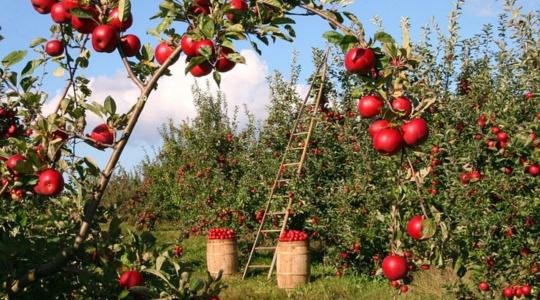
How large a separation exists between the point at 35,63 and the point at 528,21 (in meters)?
5.24

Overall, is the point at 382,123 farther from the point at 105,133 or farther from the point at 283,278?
the point at 283,278

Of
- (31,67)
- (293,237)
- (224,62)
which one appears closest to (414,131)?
(224,62)

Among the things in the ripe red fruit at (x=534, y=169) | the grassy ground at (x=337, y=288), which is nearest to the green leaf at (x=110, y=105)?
the ripe red fruit at (x=534, y=169)

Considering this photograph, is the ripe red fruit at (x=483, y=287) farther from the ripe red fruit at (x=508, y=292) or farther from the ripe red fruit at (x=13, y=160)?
the ripe red fruit at (x=13, y=160)

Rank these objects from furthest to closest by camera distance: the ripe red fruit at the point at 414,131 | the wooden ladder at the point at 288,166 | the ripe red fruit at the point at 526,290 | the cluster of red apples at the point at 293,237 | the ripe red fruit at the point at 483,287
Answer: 1. the wooden ladder at the point at 288,166
2. the cluster of red apples at the point at 293,237
3. the ripe red fruit at the point at 483,287
4. the ripe red fruit at the point at 526,290
5. the ripe red fruit at the point at 414,131

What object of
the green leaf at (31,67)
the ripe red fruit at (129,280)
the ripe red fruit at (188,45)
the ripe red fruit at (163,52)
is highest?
the green leaf at (31,67)

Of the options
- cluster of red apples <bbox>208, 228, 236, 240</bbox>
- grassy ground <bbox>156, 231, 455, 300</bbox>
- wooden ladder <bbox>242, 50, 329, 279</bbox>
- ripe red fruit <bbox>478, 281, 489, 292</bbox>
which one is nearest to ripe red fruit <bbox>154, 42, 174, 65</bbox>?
ripe red fruit <bbox>478, 281, 489, 292</bbox>

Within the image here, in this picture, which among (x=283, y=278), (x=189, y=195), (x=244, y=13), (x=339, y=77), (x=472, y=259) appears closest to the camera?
(x=244, y=13)

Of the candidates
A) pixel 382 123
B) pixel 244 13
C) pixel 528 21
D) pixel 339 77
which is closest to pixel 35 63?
pixel 244 13

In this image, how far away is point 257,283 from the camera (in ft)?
27.5

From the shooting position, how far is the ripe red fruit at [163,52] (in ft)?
6.04

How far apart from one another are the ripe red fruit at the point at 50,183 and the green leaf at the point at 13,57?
498 millimetres

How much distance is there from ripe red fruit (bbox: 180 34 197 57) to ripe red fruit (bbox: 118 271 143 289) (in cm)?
69

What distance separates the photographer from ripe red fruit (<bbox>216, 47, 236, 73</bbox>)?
1.72 m
